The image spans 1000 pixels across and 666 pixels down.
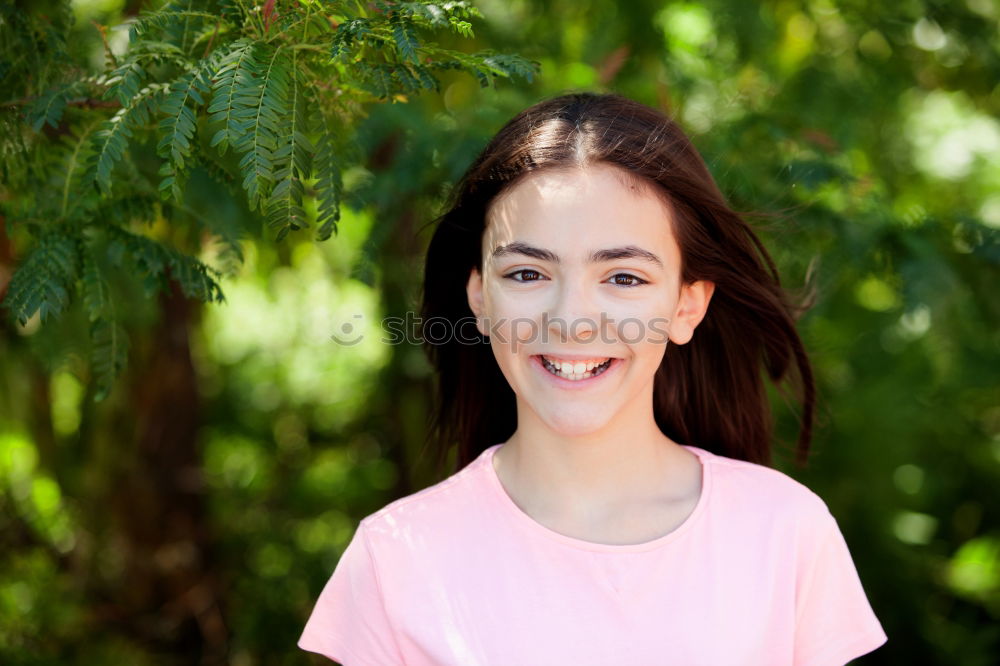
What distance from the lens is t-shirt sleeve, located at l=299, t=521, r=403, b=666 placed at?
179 centimetres

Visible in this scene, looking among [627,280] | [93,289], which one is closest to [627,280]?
[627,280]

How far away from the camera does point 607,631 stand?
5.70ft

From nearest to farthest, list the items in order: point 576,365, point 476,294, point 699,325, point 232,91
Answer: point 232,91, point 576,365, point 476,294, point 699,325

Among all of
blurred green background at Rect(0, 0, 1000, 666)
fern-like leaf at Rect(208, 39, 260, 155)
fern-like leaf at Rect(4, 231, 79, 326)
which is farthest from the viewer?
blurred green background at Rect(0, 0, 1000, 666)

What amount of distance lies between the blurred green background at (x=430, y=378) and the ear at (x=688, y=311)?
0.52 metres

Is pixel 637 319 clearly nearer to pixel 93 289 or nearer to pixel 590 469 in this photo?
pixel 590 469

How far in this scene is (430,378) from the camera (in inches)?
157

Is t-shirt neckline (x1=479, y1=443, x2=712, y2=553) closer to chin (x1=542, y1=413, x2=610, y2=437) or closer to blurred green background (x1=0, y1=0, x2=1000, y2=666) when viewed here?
chin (x1=542, y1=413, x2=610, y2=437)

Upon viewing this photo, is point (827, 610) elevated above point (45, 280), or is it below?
below

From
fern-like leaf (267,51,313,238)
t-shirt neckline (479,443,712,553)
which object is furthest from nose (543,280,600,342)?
fern-like leaf (267,51,313,238)

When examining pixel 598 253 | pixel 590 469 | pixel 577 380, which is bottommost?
pixel 590 469

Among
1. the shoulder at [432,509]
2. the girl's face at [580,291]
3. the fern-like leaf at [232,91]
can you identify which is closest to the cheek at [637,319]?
the girl's face at [580,291]

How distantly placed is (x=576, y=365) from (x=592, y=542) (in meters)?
0.34

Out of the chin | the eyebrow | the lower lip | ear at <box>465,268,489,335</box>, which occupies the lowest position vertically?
the chin
